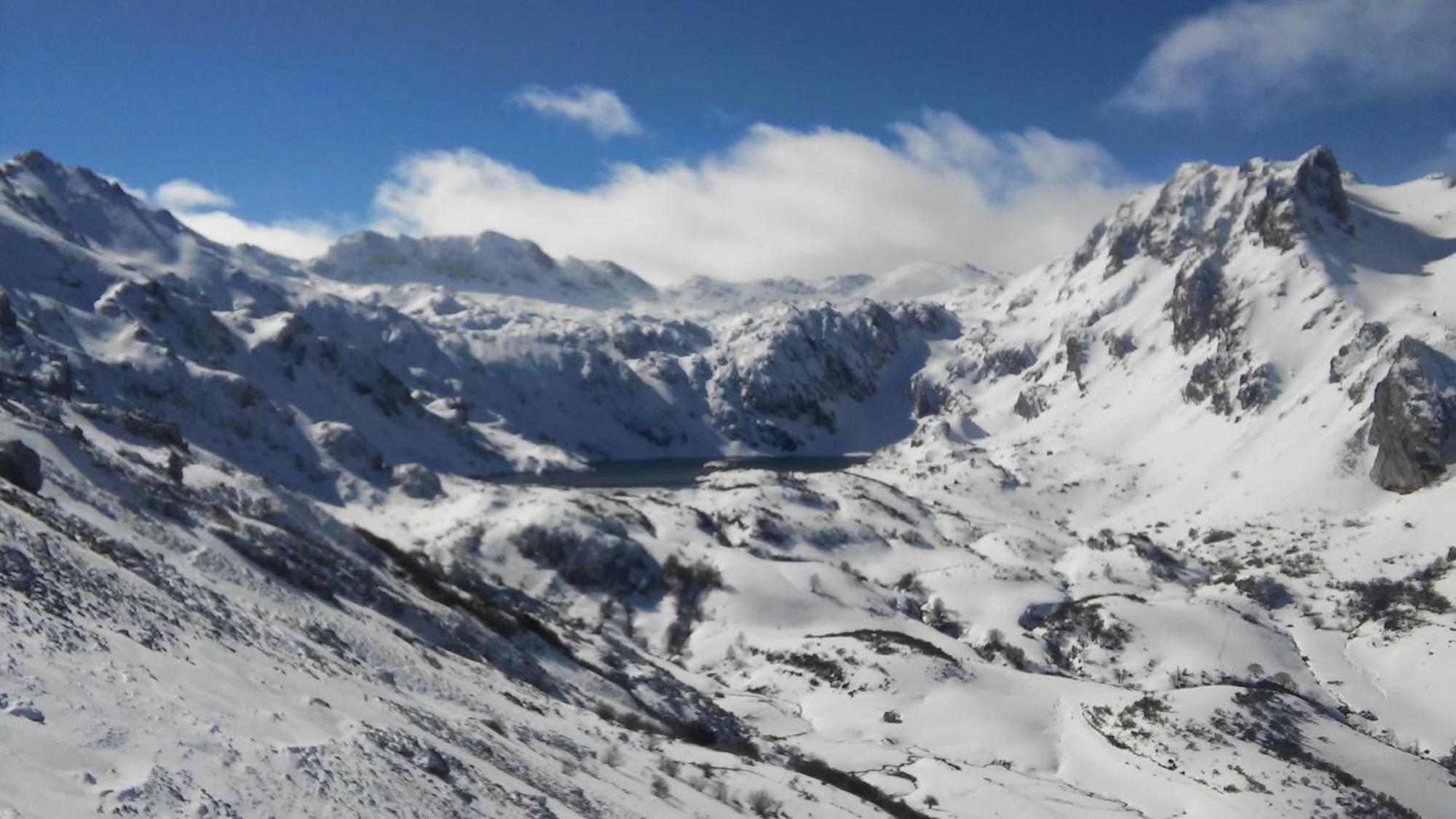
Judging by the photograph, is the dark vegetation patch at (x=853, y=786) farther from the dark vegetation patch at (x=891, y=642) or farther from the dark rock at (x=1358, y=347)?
the dark rock at (x=1358, y=347)

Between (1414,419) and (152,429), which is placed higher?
(1414,419)

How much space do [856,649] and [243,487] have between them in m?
51.0

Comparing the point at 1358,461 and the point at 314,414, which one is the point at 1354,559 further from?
the point at 314,414

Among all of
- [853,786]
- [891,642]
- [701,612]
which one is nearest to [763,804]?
[853,786]

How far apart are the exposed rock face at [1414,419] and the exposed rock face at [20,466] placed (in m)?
173

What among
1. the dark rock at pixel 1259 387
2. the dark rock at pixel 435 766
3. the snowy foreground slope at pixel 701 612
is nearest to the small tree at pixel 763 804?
the snowy foreground slope at pixel 701 612

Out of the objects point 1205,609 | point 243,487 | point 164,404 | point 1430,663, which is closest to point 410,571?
point 243,487

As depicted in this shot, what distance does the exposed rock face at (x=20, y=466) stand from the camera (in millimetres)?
37406

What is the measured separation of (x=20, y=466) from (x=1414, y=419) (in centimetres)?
17574

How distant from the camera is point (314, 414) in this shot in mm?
192125

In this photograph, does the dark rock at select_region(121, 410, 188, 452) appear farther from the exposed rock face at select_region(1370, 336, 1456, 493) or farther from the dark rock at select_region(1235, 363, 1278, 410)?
the dark rock at select_region(1235, 363, 1278, 410)

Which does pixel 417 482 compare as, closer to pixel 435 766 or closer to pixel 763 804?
pixel 763 804

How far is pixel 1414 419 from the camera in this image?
14788 cm

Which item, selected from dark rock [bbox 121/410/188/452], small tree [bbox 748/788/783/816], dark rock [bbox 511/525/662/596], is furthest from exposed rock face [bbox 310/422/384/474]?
small tree [bbox 748/788/783/816]
